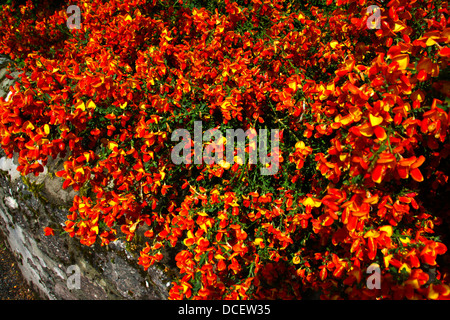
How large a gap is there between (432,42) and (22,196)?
10.6 feet

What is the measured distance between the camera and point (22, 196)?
256 cm

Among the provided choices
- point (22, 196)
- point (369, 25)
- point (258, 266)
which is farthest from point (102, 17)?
point (258, 266)

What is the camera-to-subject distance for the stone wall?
2.24 metres

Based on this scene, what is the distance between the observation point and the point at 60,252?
2.55 m

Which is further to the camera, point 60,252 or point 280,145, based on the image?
point 60,252

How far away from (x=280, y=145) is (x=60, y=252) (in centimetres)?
228

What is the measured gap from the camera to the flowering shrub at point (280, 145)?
1.14 m

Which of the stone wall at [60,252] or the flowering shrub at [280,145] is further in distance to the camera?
the stone wall at [60,252]

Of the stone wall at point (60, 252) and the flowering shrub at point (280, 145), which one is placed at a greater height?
the flowering shrub at point (280, 145)

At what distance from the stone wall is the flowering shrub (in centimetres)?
40

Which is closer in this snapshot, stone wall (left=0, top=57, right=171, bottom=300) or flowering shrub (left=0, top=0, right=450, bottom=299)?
flowering shrub (left=0, top=0, right=450, bottom=299)

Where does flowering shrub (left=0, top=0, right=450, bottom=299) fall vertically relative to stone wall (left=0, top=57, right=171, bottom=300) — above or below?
above

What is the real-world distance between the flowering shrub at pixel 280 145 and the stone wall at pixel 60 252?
15.8 inches

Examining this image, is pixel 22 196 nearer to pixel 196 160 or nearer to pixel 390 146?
pixel 196 160
